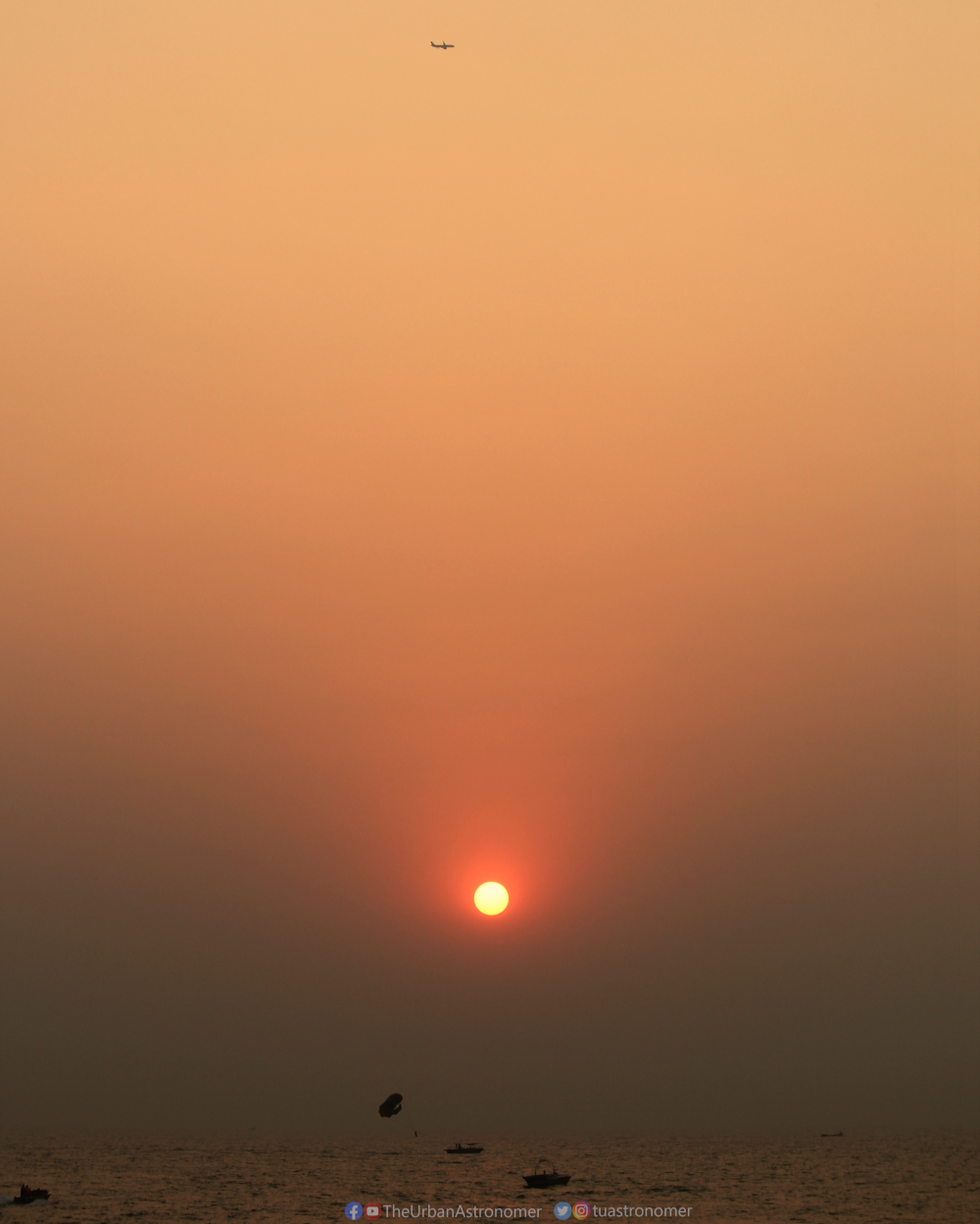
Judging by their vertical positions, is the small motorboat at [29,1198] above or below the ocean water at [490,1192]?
below

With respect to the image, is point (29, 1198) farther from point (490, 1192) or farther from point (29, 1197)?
point (490, 1192)

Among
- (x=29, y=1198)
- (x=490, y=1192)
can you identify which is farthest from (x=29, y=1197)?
(x=490, y=1192)

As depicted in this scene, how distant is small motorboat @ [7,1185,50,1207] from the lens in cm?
12725

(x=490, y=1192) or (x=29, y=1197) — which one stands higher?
(x=490, y=1192)

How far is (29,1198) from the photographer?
12925 cm

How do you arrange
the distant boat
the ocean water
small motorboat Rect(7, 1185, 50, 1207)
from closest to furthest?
the ocean water < small motorboat Rect(7, 1185, 50, 1207) < the distant boat

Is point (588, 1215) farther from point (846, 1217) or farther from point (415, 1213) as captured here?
point (846, 1217)

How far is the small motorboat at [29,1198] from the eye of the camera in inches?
5010

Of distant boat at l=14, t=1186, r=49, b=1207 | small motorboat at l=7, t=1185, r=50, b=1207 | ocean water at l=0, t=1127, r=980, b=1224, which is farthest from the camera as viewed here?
distant boat at l=14, t=1186, r=49, b=1207

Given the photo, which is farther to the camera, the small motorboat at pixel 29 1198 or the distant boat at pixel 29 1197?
the distant boat at pixel 29 1197

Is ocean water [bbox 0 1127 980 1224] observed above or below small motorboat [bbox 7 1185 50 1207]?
above

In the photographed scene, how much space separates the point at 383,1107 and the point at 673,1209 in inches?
2025

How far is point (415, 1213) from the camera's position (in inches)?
4850

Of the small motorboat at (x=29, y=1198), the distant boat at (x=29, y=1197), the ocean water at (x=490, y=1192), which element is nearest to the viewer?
the ocean water at (x=490, y=1192)
